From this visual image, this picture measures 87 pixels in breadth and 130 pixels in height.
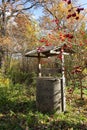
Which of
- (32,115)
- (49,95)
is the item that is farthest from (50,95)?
(32,115)

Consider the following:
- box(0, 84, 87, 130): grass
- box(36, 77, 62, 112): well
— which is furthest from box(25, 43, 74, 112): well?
box(0, 84, 87, 130): grass

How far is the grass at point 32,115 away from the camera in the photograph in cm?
723

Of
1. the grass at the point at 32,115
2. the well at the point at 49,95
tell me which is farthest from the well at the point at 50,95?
the grass at the point at 32,115

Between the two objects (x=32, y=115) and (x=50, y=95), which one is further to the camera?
(x=50, y=95)

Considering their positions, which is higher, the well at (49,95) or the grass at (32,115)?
the well at (49,95)

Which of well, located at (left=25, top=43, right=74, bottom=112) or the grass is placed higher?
well, located at (left=25, top=43, right=74, bottom=112)

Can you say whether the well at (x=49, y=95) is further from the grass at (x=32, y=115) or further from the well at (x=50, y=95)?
the grass at (x=32, y=115)

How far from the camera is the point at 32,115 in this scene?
8234 mm

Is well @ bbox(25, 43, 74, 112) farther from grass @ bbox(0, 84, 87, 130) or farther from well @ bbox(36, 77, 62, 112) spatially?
grass @ bbox(0, 84, 87, 130)

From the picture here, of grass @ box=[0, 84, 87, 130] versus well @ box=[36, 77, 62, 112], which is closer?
grass @ box=[0, 84, 87, 130]

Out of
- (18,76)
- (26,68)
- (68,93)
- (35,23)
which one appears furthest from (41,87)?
(35,23)

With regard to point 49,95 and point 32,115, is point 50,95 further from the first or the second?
point 32,115

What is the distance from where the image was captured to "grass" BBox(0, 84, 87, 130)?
723cm

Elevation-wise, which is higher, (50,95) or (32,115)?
(50,95)
